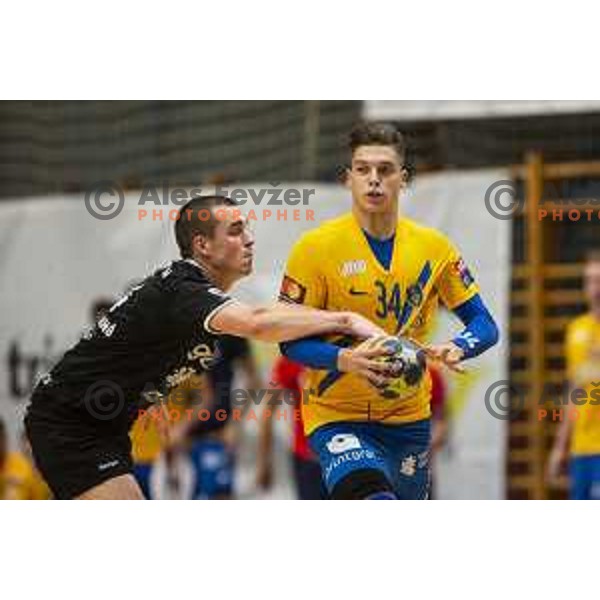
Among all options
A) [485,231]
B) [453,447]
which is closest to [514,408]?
[453,447]

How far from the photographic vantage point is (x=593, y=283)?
11.4 m

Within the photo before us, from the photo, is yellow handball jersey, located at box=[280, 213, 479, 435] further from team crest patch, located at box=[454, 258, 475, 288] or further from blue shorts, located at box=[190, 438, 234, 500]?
blue shorts, located at box=[190, 438, 234, 500]

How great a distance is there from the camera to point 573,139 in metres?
11.7

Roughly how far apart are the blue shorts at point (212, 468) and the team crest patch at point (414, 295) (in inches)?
146

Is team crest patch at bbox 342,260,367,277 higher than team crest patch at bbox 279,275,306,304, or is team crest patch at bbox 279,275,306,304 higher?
team crest patch at bbox 342,260,367,277

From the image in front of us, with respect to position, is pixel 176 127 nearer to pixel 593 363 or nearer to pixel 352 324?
pixel 593 363

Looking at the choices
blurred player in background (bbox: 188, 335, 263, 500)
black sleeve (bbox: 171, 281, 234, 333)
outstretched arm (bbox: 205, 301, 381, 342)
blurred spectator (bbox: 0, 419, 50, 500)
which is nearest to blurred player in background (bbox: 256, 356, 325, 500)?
blurred player in background (bbox: 188, 335, 263, 500)

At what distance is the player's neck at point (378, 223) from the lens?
27.3 feet

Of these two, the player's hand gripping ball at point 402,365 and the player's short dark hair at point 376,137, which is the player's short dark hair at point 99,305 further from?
the player's hand gripping ball at point 402,365

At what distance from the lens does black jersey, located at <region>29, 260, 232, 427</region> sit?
24.9ft

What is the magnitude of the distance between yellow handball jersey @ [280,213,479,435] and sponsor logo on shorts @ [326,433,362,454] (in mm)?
159

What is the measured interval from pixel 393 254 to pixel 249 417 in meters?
3.67

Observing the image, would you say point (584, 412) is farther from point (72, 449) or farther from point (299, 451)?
point (72, 449)

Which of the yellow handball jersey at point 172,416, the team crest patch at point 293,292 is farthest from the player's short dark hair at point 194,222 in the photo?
the yellow handball jersey at point 172,416
